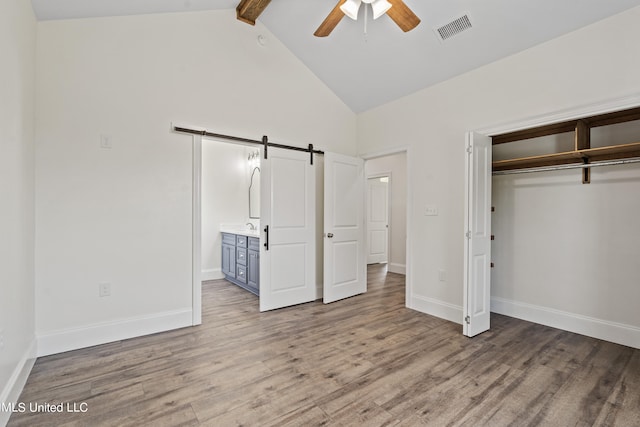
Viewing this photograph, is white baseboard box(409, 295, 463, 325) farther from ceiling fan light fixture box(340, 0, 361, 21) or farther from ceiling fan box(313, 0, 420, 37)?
ceiling fan light fixture box(340, 0, 361, 21)

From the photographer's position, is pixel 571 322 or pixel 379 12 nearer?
pixel 379 12

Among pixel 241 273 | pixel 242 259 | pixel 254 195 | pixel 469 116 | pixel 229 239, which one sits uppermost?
pixel 469 116

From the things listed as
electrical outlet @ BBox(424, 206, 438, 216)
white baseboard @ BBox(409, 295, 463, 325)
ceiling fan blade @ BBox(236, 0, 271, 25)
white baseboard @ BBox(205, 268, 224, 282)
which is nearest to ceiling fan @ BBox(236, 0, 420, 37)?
ceiling fan blade @ BBox(236, 0, 271, 25)

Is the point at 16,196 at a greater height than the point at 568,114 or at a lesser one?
lesser

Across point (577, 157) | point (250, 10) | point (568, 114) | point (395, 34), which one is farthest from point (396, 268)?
point (250, 10)

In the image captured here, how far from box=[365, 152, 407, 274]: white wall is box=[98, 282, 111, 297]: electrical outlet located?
4769 millimetres

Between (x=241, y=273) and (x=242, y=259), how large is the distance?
0.24 meters

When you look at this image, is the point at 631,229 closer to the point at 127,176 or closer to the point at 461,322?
the point at 461,322

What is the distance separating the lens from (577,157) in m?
3.06

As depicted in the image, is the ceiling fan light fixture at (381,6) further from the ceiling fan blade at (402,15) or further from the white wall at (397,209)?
the white wall at (397,209)

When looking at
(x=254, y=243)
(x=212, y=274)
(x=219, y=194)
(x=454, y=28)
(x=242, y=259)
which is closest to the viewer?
(x=454, y=28)

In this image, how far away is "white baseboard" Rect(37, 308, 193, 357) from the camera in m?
2.71

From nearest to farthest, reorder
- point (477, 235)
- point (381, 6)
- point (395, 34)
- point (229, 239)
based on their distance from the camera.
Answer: point (381, 6)
point (477, 235)
point (395, 34)
point (229, 239)

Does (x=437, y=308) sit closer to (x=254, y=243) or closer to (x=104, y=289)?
(x=254, y=243)
